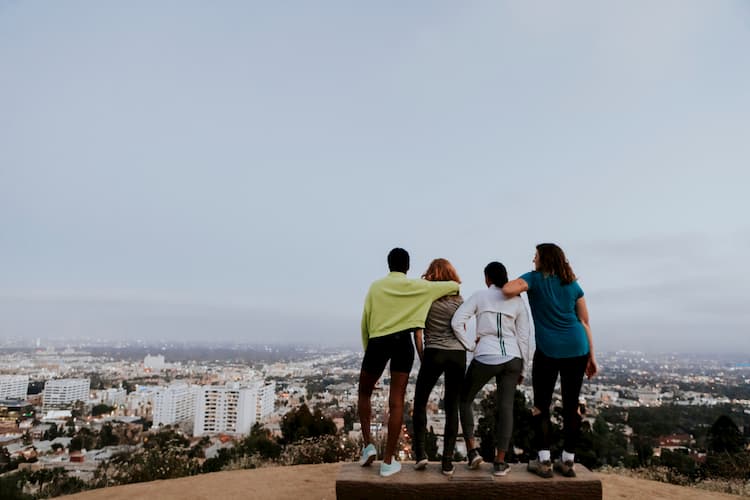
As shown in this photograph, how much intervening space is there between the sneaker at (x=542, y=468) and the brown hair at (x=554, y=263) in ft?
4.95

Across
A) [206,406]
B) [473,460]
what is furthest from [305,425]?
[206,406]

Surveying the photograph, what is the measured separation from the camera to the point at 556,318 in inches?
Result: 136

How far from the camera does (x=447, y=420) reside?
351cm

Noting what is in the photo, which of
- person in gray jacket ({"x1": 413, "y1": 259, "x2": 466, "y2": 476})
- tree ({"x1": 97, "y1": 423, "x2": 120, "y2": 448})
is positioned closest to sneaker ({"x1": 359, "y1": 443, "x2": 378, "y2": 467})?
person in gray jacket ({"x1": 413, "y1": 259, "x2": 466, "y2": 476})

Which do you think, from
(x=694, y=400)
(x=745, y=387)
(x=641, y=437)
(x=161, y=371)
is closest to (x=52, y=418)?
(x=641, y=437)

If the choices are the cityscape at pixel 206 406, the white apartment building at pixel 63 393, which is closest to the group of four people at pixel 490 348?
the cityscape at pixel 206 406

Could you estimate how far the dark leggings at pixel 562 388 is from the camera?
339cm

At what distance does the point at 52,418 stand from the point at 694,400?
34.3 metres

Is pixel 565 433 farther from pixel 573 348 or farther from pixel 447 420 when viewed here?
pixel 447 420

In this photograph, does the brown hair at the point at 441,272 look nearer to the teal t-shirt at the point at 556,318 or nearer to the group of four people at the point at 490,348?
the group of four people at the point at 490,348

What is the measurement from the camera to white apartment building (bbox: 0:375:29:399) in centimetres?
2153

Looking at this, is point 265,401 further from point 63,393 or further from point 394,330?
point 394,330

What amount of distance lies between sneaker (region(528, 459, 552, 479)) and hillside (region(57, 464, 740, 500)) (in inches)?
99.4

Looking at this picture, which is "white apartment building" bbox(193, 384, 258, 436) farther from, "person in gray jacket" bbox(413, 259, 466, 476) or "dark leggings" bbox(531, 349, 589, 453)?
"dark leggings" bbox(531, 349, 589, 453)
